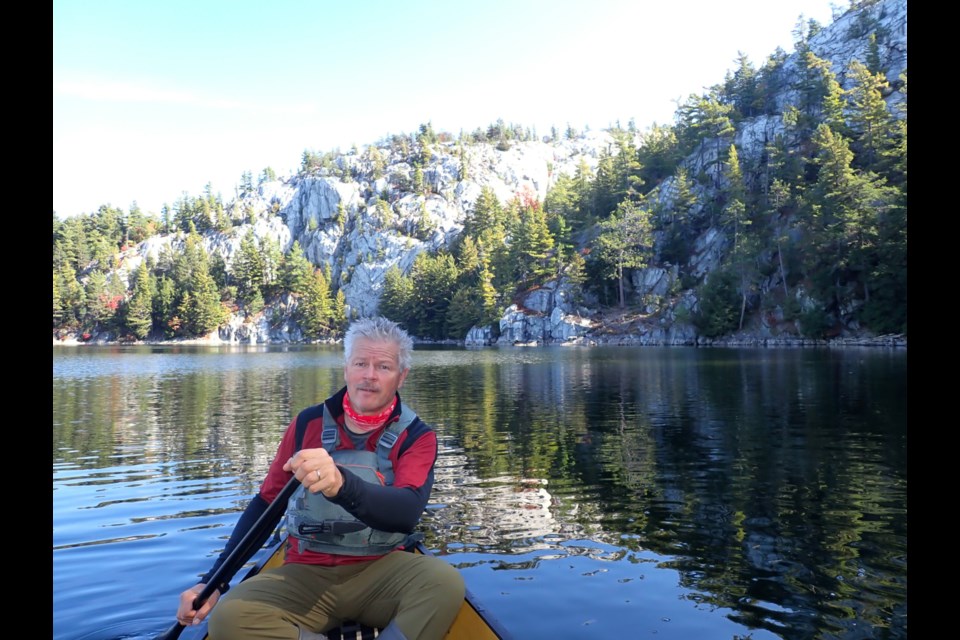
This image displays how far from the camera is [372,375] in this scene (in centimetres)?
466

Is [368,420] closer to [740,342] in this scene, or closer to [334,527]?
[334,527]

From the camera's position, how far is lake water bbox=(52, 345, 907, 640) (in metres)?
7.12

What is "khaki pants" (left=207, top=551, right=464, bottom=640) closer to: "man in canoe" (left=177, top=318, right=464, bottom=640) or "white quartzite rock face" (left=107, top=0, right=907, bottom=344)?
"man in canoe" (left=177, top=318, right=464, bottom=640)

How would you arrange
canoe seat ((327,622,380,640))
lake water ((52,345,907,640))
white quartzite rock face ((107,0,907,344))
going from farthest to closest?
white quartzite rock face ((107,0,907,344)), lake water ((52,345,907,640)), canoe seat ((327,622,380,640))

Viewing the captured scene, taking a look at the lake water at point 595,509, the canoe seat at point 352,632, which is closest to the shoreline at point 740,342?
the lake water at point 595,509

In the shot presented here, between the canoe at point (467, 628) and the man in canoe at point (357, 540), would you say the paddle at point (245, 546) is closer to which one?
the man in canoe at point (357, 540)

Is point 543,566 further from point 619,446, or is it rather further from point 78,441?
point 78,441

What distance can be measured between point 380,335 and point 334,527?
1480 millimetres

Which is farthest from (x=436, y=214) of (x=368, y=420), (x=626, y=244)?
(x=368, y=420)

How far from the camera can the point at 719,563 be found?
849 centimetres

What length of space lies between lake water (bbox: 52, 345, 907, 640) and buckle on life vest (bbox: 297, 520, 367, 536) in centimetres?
298

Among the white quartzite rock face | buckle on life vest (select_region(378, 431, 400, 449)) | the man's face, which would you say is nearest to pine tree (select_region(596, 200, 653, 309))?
the white quartzite rock face

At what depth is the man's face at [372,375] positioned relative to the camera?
4664 millimetres

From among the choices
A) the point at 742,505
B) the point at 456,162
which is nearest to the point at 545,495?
the point at 742,505
